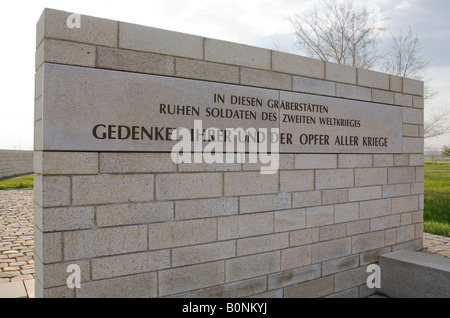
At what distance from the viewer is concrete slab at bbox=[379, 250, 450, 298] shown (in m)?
4.17

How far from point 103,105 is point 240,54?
150 centimetres

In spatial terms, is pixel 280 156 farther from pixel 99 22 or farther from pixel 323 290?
pixel 99 22

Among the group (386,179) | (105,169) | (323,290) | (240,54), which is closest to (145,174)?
(105,169)

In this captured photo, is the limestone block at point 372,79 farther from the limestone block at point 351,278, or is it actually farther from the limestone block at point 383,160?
the limestone block at point 351,278

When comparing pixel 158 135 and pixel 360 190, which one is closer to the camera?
pixel 158 135

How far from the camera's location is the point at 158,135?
3105 millimetres

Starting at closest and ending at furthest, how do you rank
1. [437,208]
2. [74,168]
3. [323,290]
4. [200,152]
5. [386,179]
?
[74,168]
[200,152]
[323,290]
[386,179]
[437,208]

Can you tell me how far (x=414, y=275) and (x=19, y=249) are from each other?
616cm

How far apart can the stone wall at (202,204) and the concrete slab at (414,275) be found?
258mm

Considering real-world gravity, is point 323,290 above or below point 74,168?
below

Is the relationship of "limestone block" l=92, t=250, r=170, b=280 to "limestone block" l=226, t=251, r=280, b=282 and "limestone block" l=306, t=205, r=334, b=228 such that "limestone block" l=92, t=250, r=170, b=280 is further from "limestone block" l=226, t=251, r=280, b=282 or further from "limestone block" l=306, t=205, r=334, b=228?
"limestone block" l=306, t=205, r=334, b=228

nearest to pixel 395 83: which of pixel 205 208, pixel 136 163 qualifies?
pixel 205 208

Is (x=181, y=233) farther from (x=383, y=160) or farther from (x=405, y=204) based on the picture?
(x=405, y=204)

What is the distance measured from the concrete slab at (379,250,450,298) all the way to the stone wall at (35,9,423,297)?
258 mm
